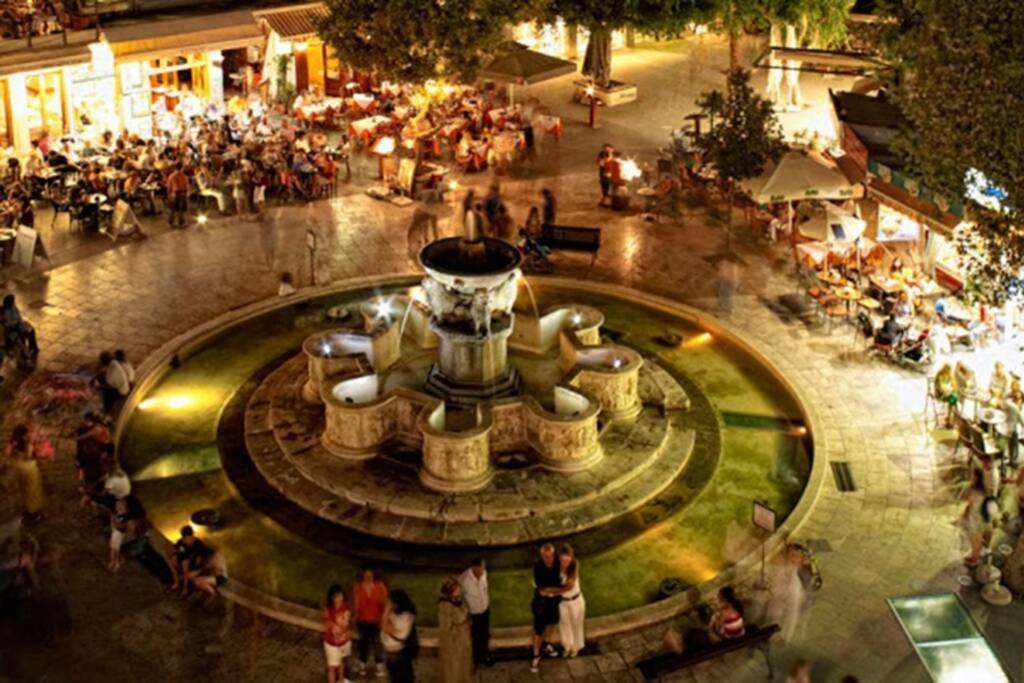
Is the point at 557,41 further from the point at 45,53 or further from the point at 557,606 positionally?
the point at 557,606

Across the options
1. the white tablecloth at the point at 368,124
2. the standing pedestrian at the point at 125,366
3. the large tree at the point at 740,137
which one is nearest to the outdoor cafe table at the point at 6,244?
the standing pedestrian at the point at 125,366

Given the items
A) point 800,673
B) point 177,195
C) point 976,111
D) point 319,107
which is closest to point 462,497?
point 800,673

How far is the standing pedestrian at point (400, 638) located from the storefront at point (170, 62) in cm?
2245

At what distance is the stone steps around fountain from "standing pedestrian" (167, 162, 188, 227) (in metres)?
9.71

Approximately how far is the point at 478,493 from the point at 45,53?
18.9m

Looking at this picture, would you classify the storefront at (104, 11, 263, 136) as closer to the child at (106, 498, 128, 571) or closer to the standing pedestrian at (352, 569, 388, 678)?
the child at (106, 498, 128, 571)

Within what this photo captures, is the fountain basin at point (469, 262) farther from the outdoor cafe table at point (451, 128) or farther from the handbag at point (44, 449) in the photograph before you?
the outdoor cafe table at point (451, 128)

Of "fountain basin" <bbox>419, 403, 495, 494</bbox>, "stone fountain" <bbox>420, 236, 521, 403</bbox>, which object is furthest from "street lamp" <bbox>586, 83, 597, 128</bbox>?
"fountain basin" <bbox>419, 403, 495, 494</bbox>

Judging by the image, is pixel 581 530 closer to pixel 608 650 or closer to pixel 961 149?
pixel 608 650

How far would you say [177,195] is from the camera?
28.1 metres

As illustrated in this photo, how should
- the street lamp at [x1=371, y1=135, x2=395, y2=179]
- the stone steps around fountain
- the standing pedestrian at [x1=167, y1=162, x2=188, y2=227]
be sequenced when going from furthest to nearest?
the street lamp at [x1=371, y1=135, x2=395, y2=179]
the standing pedestrian at [x1=167, y1=162, x2=188, y2=227]
the stone steps around fountain

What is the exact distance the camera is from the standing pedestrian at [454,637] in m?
13.7

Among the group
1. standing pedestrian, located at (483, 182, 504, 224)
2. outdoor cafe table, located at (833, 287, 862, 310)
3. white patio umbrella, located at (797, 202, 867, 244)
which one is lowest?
outdoor cafe table, located at (833, 287, 862, 310)

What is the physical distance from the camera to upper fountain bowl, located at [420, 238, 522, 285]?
1886 centimetres
